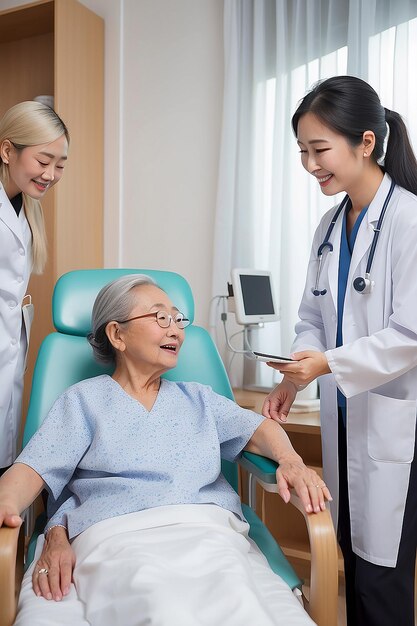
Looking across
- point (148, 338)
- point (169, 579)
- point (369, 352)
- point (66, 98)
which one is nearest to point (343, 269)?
point (369, 352)

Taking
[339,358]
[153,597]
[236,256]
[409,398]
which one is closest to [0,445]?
[153,597]

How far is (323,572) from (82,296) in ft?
3.13

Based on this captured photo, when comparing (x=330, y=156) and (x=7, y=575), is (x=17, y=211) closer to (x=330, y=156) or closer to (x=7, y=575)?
(x=330, y=156)

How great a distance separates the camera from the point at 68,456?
1415mm

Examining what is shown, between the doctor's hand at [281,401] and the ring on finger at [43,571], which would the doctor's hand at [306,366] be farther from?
the ring on finger at [43,571]

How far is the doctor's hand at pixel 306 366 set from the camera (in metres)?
1.38

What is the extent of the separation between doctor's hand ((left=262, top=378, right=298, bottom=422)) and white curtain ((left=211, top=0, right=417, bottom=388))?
670 mm

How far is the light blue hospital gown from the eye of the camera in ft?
4.53

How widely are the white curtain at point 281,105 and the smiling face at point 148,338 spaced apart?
863 mm

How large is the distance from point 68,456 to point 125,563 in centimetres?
32

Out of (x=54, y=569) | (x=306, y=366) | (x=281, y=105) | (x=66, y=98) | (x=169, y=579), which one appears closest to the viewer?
(x=169, y=579)

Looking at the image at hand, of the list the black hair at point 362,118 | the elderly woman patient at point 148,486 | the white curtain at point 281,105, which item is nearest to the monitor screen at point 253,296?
the white curtain at point 281,105

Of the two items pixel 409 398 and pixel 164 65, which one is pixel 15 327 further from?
pixel 164 65

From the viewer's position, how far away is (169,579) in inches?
44.1
